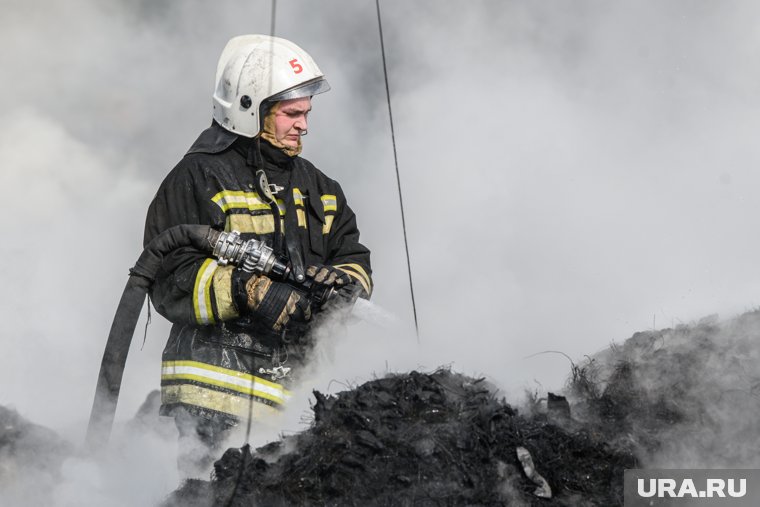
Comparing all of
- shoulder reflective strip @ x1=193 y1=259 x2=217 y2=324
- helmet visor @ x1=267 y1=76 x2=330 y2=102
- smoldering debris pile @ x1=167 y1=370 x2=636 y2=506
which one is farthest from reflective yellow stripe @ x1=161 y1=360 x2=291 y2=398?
helmet visor @ x1=267 y1=76 x2=330 y2=102

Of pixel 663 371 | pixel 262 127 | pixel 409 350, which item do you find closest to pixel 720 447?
pixel 663 371

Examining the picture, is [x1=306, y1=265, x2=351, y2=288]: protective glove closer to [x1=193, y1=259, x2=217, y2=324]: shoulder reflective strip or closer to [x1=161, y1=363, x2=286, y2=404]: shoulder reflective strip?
[x1=193, y1=259, x2=217, y2=324]: shoulder reflective strip

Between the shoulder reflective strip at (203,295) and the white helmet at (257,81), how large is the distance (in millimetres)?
1061

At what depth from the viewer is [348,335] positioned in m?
7.90

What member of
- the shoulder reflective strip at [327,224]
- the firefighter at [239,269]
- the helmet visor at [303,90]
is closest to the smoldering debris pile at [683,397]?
the firefighter at [239,269]

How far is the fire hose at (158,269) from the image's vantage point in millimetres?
7605

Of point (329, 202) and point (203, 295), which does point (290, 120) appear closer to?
point (329, 202)

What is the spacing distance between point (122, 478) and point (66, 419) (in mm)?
4235

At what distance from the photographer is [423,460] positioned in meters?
5.64

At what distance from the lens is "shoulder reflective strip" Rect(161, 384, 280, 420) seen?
7.70 metres

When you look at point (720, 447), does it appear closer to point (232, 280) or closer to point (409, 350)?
point (409, 350)

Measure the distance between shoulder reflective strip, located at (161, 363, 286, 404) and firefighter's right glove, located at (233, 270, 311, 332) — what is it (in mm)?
469

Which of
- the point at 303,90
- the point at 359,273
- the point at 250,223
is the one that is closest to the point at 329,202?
the point at 359,273

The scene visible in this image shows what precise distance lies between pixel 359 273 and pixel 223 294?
1075 millimetres
